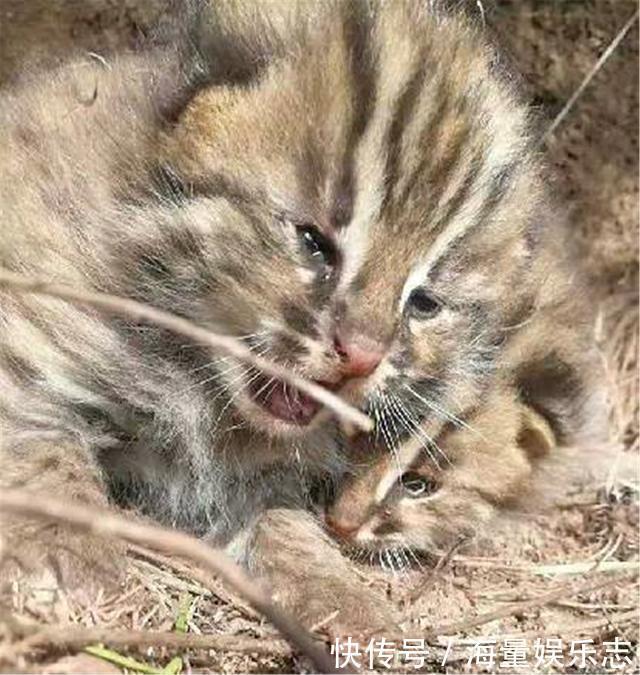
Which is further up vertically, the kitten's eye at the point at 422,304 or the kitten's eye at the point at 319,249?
the kitten's eye at the point at 319,249

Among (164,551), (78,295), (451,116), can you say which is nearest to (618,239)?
(451,116)

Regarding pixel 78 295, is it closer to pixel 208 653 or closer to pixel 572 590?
pixel 208 653

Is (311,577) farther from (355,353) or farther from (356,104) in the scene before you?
(356,104)

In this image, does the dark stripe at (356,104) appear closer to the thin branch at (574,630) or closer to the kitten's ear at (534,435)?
the thin branch at (574,630)

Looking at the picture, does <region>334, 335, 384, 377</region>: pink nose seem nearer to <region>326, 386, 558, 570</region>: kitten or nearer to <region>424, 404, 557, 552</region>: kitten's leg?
<region>326, 386, 558, 570</region>: kitten

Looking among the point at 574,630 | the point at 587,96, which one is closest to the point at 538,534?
the point at 574,630

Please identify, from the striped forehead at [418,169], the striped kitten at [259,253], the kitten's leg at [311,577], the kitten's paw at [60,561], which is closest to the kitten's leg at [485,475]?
the striped kitten at [259,253]
